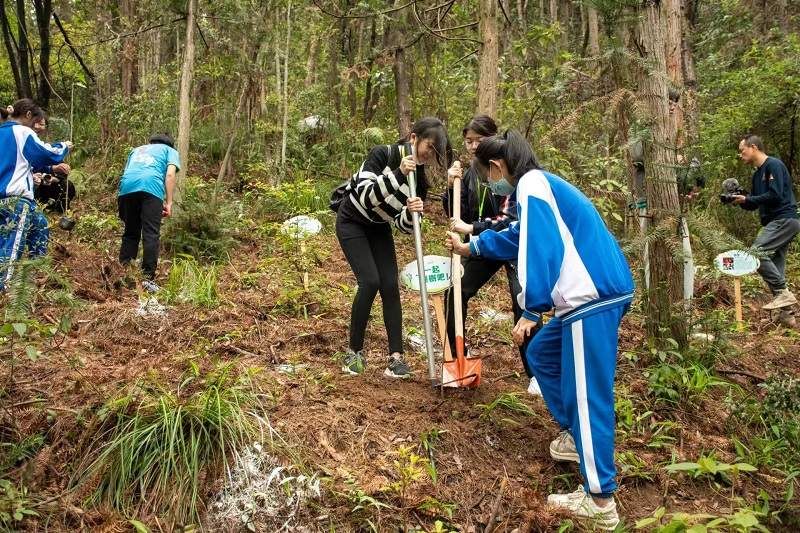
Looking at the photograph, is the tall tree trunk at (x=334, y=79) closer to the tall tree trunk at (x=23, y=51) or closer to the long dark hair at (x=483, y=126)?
the tall tree trunk at (x=23, y=51)

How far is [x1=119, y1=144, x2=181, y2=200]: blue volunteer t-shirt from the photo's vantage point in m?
6.20

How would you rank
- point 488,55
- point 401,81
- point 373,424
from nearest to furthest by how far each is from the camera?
point 373,424 < point 488,55 < point 401,81

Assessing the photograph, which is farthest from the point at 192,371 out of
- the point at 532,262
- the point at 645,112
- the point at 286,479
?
the point at 645,112

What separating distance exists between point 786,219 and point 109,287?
275 inches

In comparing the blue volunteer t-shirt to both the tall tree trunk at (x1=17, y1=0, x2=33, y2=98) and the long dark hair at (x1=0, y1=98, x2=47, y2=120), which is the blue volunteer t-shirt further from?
the tall tree trunk at (x1=17, y1=0, x2=33, y2=98)

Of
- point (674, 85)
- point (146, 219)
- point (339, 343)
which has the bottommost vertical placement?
point (339, 343)

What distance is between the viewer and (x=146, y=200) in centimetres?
625

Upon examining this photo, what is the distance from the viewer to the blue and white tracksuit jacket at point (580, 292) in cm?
298

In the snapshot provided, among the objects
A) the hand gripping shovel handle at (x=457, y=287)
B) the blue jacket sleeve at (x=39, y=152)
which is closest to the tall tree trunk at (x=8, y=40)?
the blue jacket sleeve at (x=39, y=152)

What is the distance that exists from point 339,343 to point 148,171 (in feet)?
8.85

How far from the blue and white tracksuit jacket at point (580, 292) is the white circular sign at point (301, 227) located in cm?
468

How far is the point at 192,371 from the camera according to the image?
3.81 meters

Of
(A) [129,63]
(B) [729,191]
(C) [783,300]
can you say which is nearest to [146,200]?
(A) [129,63]

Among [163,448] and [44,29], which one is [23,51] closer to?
[44,29]
